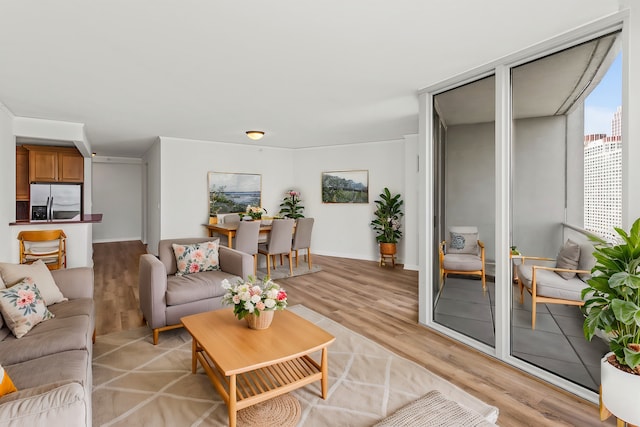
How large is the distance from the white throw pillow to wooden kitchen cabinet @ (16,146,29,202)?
5600 mm

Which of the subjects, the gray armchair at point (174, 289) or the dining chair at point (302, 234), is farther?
the dining chair at point (302, 234)

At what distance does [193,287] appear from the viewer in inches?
128

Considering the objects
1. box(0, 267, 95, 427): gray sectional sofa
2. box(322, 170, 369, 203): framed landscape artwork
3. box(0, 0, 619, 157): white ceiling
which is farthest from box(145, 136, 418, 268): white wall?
box(0, 267, 95, 427): gray sectional sofa

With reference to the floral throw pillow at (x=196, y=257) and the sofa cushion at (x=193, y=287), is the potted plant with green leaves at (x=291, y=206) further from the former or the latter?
the sofa cushion at (x=193, y=287)

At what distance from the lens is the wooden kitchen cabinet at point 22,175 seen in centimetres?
671

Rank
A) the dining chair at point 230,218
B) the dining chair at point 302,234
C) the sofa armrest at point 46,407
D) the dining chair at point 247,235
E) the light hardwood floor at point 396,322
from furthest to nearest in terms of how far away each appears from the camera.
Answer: the dining chair at point 230,218 → the dining chair at point 302,234 → the dining chair at point 247,235 → the light hardwood floor at point 396,322 → the sofa armrest at point 46,407

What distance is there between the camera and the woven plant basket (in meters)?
2.37

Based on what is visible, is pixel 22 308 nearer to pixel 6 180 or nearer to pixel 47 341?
pixel 47 341

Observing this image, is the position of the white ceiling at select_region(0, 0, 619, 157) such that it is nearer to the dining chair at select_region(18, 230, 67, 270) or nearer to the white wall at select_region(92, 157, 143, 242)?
the dining chair at select_region(18, 230, 67, 270)

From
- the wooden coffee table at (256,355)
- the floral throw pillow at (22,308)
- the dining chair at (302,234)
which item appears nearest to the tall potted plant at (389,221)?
the dining chair at (302,234)

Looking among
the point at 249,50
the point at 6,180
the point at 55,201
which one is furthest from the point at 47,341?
the point at 55,201

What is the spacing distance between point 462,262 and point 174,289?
9.14ft

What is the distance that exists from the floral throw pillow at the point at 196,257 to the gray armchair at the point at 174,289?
0.26 ft

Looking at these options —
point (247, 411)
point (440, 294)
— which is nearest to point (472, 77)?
point (440, 294)
